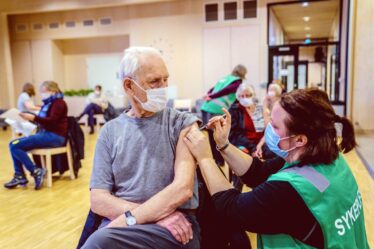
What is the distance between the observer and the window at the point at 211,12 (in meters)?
9.77

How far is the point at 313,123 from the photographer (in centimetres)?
115

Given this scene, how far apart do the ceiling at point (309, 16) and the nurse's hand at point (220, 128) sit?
8.63m

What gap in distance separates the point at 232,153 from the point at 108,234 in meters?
0.60

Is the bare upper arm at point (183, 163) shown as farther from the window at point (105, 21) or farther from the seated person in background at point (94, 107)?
the window at point (105, 21)

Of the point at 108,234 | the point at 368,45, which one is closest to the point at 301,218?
the point at 108,234

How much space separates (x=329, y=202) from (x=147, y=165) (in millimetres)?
746

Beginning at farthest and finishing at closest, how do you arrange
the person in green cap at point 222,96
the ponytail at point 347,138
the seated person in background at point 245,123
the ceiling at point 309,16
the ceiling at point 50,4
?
the ceiling at point 309,16, the ceiling at point 50,4, the person in green cap at point 222,96, the seated person in background at point 245,123, the ponytail at point 347,138

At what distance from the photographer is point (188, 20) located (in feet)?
32.9

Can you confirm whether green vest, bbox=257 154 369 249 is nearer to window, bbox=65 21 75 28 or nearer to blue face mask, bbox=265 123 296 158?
blue face mask, bbox=265 123 296 158

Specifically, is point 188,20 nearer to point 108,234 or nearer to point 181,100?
point 181,100

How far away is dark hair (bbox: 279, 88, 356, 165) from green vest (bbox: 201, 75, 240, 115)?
2.81 metres

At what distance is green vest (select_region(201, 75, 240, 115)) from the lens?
4.04 metres

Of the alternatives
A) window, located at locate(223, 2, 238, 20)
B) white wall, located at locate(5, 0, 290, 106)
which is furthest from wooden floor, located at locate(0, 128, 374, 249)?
window, located at locate(223, 2, 238, 20)

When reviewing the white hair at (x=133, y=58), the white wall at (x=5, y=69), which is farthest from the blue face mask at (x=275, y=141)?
the white wall at (x=5, y=69)
